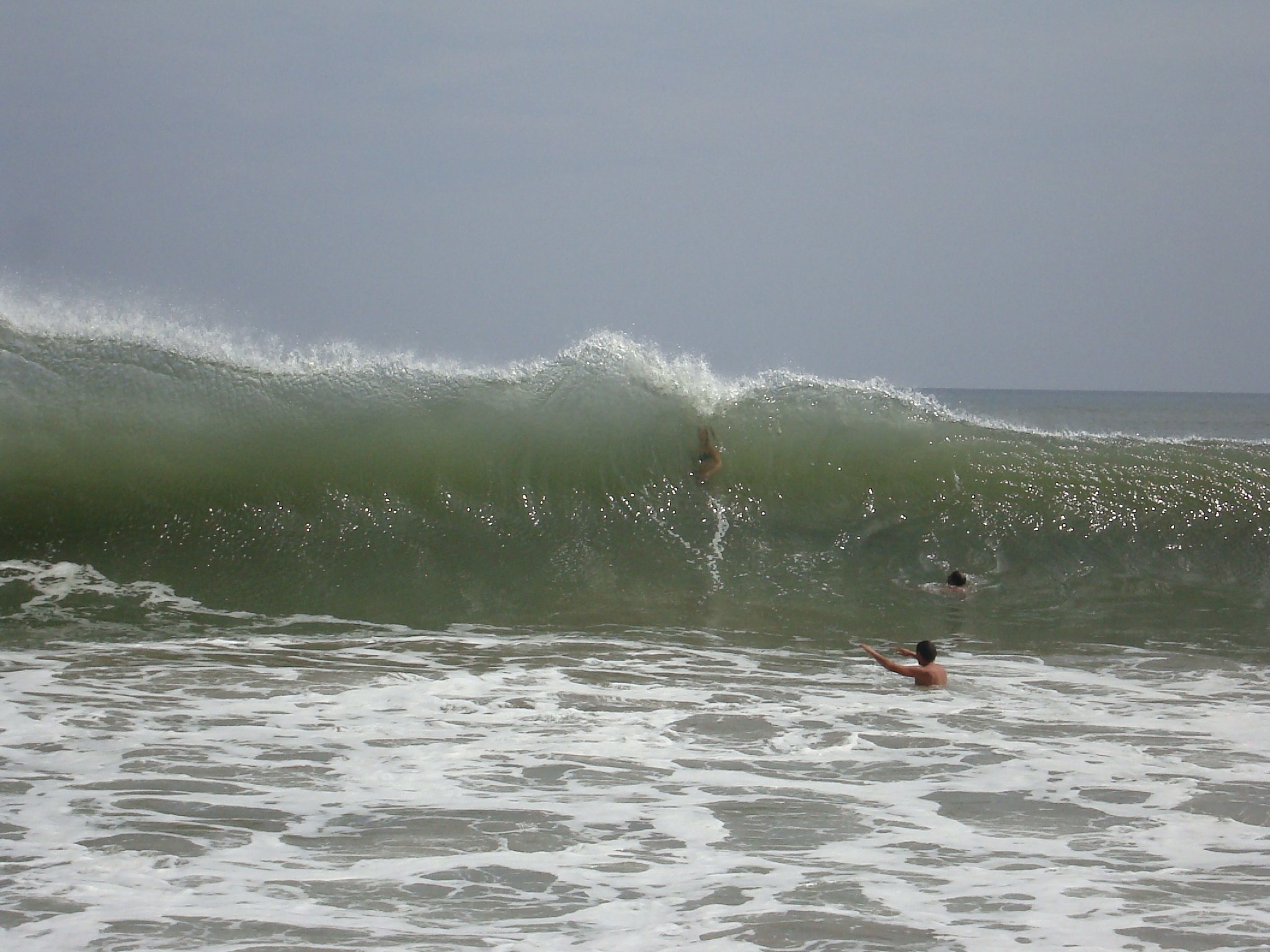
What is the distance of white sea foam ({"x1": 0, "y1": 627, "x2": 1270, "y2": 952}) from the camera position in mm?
3650

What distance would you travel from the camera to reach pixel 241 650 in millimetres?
7582

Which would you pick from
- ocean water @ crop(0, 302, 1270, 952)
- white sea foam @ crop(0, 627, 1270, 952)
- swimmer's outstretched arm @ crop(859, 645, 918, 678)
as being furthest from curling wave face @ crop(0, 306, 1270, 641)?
white sea foam @ crop(0, 627, 1270, 952)

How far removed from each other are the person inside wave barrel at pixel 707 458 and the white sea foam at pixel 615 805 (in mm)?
4519

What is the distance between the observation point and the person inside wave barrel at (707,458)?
1184cm

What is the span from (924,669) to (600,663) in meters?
1.94

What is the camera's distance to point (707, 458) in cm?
1202

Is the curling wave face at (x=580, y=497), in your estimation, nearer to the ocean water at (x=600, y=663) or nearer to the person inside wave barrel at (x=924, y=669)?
the ocean water at (x=600, y=663)

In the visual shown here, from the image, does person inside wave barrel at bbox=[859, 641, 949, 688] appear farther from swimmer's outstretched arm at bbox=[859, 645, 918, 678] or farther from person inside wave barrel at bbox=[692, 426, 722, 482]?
person inside wave barrel at bbox=[692, 426, 722, 482]

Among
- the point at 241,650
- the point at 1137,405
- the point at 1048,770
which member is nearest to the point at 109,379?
the point at 241,650

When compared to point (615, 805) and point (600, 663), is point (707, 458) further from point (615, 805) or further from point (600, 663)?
point (615, 805)

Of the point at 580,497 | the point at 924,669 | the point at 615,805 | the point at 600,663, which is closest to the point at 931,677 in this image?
the point at 924,669

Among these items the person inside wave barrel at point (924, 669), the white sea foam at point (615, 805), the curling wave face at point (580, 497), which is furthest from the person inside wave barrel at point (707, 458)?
the person inside wave barrel at point (924, 669)

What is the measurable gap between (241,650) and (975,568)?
21.0ft

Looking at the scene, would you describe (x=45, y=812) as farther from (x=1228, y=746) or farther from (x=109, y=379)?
(x=109, y=379)
